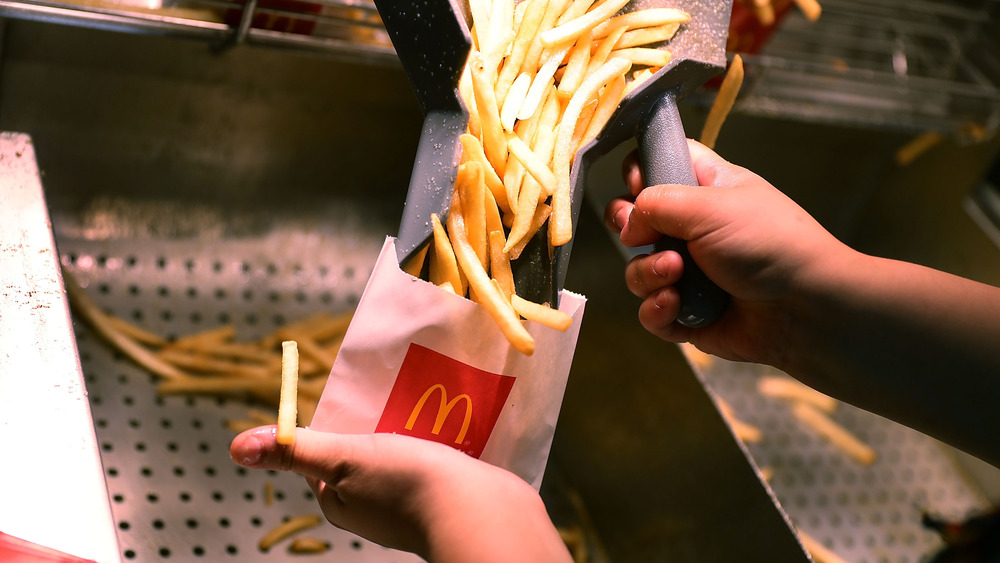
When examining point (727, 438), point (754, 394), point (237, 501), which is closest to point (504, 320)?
point (727, 438)

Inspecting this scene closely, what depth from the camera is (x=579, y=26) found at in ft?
3.91

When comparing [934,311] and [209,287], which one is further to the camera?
[209,287]

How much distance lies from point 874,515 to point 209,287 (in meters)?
1.79

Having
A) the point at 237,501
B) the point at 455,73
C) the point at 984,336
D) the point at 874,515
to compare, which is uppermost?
the point at 455,73

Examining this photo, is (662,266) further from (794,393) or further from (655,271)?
(794,393)

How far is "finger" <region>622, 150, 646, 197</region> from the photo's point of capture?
1.40 meters

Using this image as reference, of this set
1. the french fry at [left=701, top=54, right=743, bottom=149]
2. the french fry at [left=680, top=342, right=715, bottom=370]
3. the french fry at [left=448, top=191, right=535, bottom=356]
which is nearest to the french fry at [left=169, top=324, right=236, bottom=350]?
the french fry at [left=448, top=191, right=535, bottom=356]

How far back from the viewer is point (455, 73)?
1.13 meters

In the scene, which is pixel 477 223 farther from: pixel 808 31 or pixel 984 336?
pixel 808 31

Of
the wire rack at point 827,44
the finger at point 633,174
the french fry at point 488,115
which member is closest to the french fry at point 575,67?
the french fry at point 488,115

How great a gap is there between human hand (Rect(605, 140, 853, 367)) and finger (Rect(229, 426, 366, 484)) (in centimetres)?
52

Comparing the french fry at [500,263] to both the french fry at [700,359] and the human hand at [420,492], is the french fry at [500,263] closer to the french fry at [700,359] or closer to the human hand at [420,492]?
the human hand at [420,492]

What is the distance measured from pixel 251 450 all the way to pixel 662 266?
2.11ft

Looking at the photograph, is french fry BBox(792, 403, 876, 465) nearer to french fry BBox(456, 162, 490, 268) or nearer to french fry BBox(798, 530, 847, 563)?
french fry BBox(798, 530, 847, 563)
